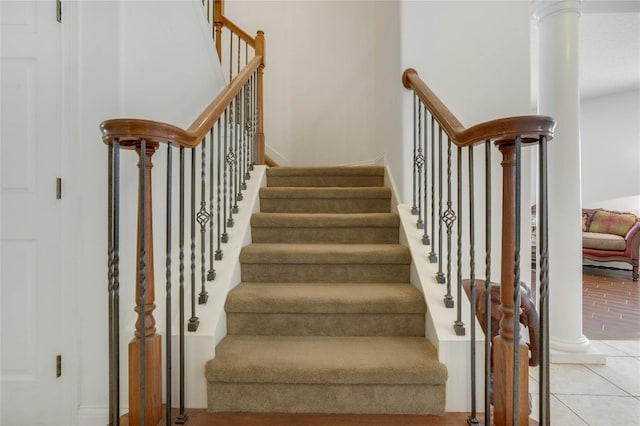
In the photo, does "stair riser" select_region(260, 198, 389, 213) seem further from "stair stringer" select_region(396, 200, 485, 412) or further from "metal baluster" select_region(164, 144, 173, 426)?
"metal baluster" select_region(164, 144, 173, 426)

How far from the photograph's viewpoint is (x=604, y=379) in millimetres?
2121

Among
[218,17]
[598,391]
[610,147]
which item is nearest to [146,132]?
[218,17]

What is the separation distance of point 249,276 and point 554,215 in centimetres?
215

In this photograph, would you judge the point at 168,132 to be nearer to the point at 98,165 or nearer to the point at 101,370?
the point at 98,165

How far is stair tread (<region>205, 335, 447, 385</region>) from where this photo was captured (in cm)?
127

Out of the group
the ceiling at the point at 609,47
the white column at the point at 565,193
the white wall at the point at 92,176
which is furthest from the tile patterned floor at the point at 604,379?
the ceiling at the point at 609,47

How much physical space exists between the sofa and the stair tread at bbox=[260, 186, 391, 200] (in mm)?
4947

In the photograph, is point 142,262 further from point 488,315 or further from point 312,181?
point 312,181

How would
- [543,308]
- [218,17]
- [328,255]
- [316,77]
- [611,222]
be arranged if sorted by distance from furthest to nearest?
[611,222] → [316,77] → [218,17] → [328,255] → [543,308]

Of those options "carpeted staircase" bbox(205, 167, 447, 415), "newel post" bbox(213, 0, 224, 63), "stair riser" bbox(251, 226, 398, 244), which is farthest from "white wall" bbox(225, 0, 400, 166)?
"carpeted staircase" bbox(205, 167, 447, 415)

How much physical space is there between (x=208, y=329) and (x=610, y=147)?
7820 millimetres

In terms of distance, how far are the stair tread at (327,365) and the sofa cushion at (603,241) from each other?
5525 mm

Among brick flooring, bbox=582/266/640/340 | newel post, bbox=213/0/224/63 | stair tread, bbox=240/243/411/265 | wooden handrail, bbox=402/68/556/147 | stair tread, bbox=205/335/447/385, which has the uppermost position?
newel post, bbox=213/0/224/63

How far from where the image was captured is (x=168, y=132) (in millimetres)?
1132
